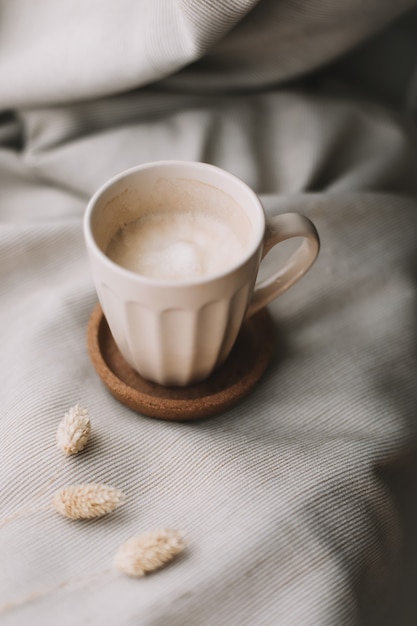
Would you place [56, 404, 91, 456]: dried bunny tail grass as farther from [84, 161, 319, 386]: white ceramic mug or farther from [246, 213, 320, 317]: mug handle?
[246, 213, 320, 317]: mug handle

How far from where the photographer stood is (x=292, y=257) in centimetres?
58

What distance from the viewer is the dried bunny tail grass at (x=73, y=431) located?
0.54 meters

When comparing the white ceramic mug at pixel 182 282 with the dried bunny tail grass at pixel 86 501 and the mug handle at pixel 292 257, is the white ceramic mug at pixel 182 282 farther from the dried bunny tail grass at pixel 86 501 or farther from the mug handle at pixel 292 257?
the dried bunny tail grass at pixel 86 501

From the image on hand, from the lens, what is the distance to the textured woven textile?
1.63 feet

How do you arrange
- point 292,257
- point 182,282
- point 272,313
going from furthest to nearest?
point 272,313
point 292,257
point 182,282

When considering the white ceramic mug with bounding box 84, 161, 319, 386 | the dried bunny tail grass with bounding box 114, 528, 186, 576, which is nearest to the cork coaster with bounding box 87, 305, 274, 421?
the white ceramic mug with bounding box 84, 161, 319, 386

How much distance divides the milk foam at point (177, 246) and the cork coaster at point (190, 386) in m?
0.11

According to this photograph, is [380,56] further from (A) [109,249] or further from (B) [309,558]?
(B) [309,558]

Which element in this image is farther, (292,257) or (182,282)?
(292,257)

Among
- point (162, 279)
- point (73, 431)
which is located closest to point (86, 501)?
point (73, 431)

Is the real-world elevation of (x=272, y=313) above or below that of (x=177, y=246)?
below

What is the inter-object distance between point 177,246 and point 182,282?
0.32 ft

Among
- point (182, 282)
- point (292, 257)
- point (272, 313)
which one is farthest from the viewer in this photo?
point (272, 313)

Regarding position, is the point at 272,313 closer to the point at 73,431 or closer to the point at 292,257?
the point at 292,257
